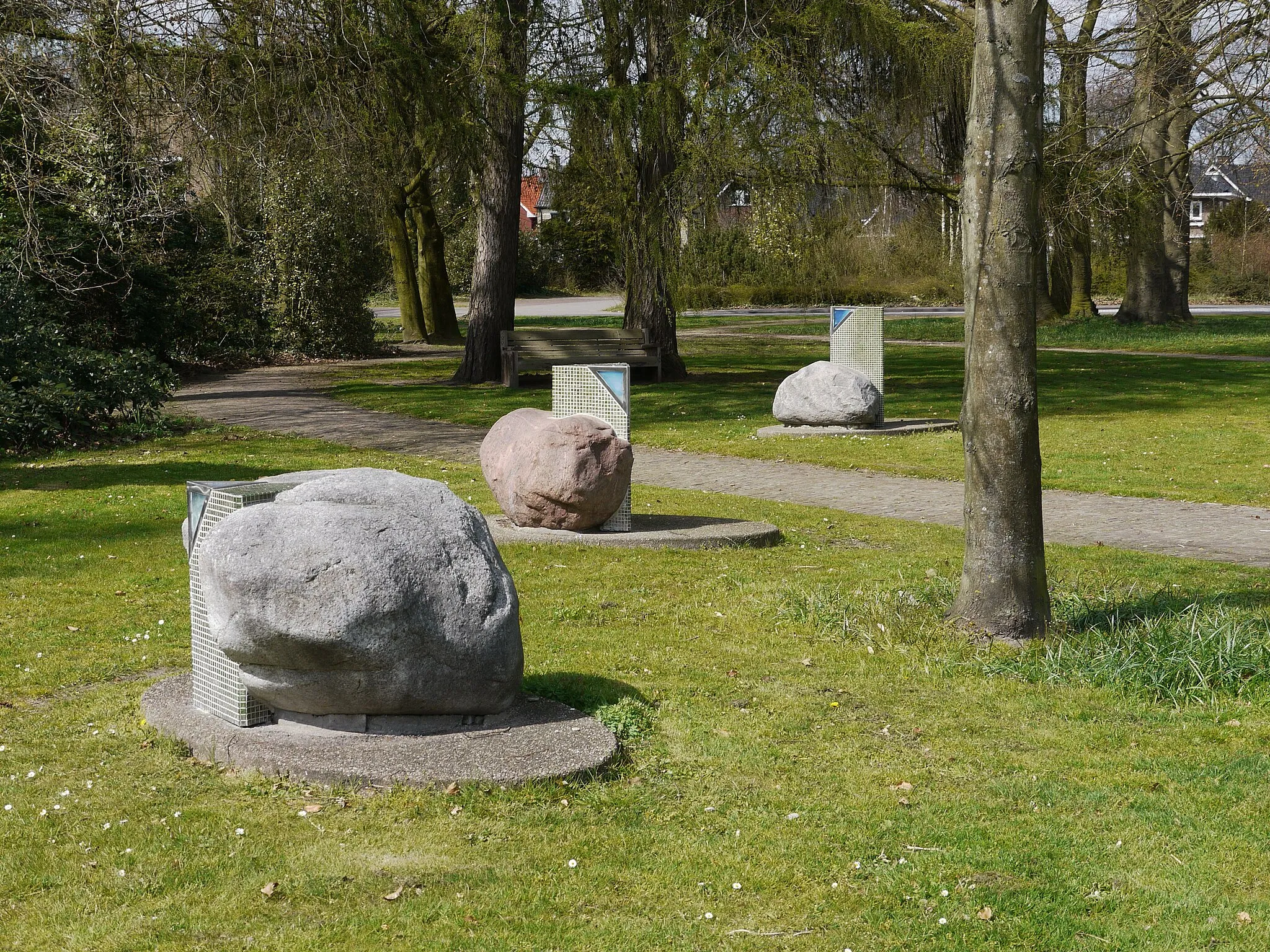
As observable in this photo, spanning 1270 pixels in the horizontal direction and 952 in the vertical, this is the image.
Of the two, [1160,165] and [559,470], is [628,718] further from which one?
[1160,165]

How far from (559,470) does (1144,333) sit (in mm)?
25775

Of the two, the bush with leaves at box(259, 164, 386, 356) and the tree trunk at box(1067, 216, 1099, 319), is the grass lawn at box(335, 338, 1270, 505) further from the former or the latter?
the tree trunk at box(1067, 216, 1099, 319)

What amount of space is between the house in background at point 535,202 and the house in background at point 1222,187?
438 inches

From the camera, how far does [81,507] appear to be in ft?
38.5

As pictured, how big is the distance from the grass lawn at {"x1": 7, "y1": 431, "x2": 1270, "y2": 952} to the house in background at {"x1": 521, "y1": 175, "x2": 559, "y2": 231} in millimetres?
16531

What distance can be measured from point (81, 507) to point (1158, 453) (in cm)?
1130

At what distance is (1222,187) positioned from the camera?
247 ft

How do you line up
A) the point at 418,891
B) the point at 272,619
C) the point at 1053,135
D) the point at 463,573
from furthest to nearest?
the point at 1053,135
the point at 463,573
the point at 272,619
the point at 418,891

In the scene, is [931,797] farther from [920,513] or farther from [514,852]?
[920,513]

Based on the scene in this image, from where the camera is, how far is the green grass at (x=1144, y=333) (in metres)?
29.1

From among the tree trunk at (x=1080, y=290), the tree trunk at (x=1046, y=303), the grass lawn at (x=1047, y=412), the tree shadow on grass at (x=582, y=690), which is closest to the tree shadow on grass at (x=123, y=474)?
the grass lawn at (x=1047, y=412)

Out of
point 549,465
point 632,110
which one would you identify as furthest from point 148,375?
point 549,465

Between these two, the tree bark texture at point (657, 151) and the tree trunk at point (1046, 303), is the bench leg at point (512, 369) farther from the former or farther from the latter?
the tree trunk at point (1046, 303)

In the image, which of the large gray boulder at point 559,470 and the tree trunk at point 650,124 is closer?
the large gray boulder at point 559,470
